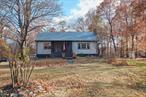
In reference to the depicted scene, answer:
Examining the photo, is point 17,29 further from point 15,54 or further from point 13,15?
point 15,54

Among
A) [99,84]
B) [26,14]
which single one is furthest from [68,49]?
[99,84]

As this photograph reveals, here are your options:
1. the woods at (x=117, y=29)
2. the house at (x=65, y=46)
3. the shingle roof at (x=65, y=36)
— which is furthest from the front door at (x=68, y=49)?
the woods at (x=117, y=29)

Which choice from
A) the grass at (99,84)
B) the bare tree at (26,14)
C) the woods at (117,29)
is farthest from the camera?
the woods at (117,29)

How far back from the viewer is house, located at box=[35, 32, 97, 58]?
1650 inches

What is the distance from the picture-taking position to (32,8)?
3581 centimetres

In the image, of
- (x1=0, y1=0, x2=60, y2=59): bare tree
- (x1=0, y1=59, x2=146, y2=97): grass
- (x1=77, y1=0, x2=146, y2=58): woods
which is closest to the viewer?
(x1=0, y1=59, x2=146, y2=97): grass

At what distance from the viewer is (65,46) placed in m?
42.7

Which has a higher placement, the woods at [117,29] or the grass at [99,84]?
the woods at [117,29]

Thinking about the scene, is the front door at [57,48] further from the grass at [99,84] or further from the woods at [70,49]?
the grass at [99,84]

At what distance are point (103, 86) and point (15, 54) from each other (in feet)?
15.1

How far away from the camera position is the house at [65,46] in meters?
41.9

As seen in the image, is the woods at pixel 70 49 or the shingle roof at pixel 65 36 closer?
the woods at pixel 70 49

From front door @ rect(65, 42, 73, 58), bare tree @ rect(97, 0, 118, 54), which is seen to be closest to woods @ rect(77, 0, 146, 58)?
bare tree @ rect(97, 0, 118, 54)

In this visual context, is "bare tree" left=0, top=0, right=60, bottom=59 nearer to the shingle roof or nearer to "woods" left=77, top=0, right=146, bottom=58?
the shingle roof
